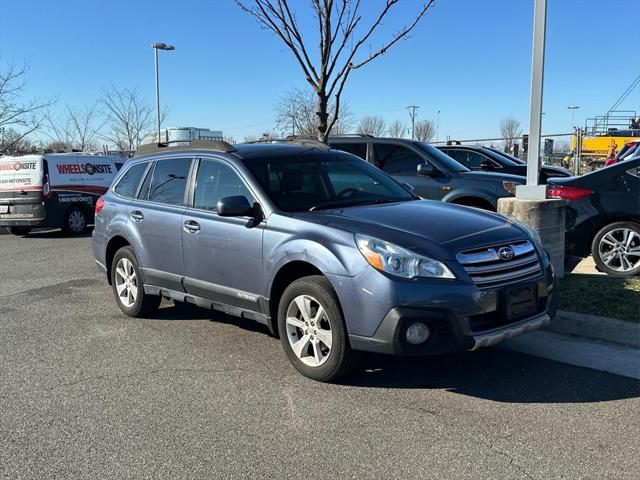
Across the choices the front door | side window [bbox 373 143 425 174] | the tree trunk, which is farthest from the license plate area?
the tree trunk

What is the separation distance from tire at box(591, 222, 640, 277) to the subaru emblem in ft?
11.5

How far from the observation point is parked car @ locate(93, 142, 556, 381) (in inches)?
152

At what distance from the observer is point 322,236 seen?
425cm

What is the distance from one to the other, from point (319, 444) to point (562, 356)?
236 centimetres

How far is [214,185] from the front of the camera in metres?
5.28

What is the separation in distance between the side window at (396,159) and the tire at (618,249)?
3031 millimetres

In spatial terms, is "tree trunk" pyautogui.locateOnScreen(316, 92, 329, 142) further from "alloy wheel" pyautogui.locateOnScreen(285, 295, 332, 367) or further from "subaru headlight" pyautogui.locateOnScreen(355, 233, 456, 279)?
"subaru headlight" pyautogui.locateOnScreen(355, 233, 456, 279)

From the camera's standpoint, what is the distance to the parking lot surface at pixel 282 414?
10.5 feet

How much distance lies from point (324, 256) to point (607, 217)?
4.66m

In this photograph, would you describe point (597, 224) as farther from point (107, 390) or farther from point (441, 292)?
point (107, 390)

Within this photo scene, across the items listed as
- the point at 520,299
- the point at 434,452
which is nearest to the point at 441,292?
the point at 520,299

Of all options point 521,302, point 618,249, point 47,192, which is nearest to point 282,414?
point 521,302

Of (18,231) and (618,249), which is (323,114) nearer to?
A: (618,249)

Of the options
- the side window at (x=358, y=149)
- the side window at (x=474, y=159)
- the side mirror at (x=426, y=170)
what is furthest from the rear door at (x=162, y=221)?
the side window at (x=474, y=159)
